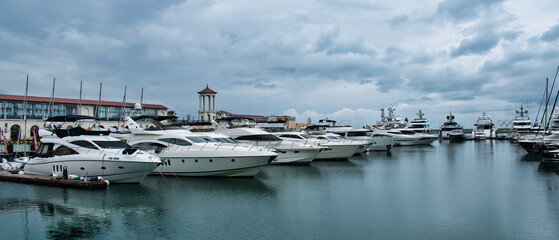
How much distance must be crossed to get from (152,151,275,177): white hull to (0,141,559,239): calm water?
2.16 ft

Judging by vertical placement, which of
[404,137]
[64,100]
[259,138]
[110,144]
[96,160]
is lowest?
[96,160]

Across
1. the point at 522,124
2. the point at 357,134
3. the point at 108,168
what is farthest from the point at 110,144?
the point at 522,124

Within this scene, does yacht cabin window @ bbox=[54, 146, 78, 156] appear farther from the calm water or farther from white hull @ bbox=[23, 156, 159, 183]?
the calm water

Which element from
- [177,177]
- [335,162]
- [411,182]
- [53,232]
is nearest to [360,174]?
[411,182]

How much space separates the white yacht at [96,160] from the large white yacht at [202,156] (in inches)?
Answer: 106

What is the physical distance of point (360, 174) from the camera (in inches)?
1237

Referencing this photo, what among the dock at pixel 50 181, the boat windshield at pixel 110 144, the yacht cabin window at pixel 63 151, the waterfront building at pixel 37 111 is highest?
the waterfront building at pixel 37 111

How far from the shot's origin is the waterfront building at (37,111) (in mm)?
53406

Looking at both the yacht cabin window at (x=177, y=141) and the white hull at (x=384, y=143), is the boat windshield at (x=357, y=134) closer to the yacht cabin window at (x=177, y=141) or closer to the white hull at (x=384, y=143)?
the white hull at (x=384, y=143)

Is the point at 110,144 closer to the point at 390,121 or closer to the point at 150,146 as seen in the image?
the point at 150,146

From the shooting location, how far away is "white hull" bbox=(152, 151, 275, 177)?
25188 mm

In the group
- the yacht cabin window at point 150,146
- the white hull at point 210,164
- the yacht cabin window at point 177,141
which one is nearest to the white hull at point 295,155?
the white hull at point 210,164

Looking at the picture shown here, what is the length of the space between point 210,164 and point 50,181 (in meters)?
8.72

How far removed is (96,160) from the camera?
71.7 feet
